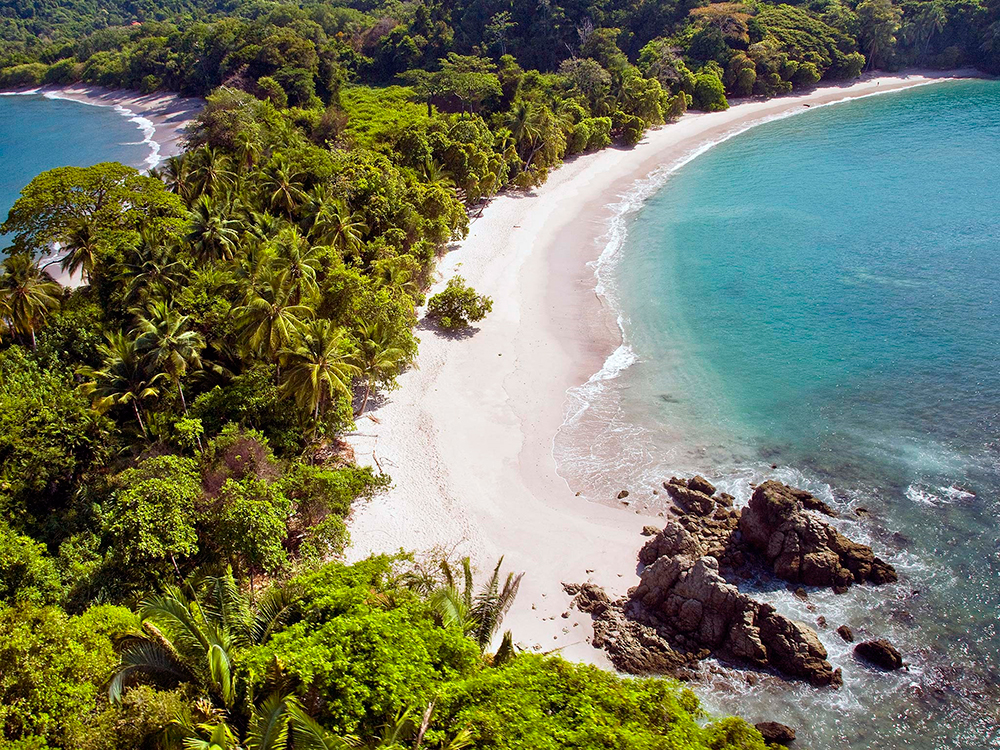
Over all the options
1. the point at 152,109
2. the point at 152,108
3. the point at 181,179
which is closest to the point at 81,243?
the point at 181,179

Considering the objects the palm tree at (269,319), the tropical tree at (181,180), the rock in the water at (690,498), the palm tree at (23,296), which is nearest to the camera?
the palm tree at (269,319)

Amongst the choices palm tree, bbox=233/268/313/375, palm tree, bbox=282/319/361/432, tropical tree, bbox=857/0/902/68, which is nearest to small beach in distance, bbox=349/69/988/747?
palm tree, bbox=282/319/361/432

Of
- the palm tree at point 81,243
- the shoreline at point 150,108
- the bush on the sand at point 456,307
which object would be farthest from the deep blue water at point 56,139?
the bush on the sand at point 456,307

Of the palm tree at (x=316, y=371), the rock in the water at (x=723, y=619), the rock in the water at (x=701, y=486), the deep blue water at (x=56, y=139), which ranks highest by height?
the deep blue water at (x=56, y=139)

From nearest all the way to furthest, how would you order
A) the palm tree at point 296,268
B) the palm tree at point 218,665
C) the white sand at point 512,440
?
the palm tree at point 218,665
the white sand at point 512,440
the palm tree at point 296,268

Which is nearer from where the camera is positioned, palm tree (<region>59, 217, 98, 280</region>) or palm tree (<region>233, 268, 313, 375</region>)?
palm tree (<region>233, 268, 313, 375</region>)

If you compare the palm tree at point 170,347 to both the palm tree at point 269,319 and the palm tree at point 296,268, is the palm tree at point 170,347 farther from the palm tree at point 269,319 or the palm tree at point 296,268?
the palm tree at point 296,268

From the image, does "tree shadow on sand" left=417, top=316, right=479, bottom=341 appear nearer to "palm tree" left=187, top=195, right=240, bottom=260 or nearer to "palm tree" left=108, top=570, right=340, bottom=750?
"palm tree" left=187, top=195, right=240, bottom=260
